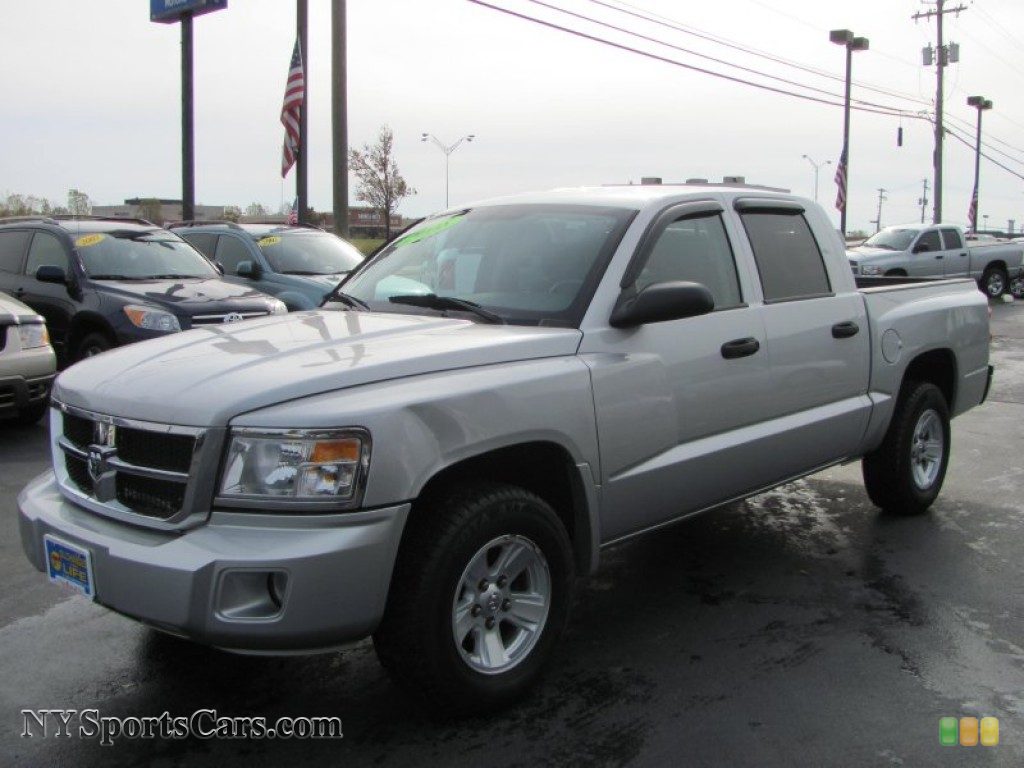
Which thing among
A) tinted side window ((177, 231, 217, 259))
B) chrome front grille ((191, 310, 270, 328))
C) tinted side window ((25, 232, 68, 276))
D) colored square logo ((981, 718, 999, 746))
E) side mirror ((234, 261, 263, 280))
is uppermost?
tinted side window ((177, 231, 217, 259))

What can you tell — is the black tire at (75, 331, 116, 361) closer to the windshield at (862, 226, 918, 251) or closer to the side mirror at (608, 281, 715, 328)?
the side mirror at (608, 281, 715, 328)

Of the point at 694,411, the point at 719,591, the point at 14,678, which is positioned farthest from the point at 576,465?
the point at 14,678

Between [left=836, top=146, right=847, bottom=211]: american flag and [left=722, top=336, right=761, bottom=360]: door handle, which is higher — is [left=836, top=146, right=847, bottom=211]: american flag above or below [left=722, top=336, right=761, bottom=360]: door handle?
above

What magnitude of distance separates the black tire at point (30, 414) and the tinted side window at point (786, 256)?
6.05 m

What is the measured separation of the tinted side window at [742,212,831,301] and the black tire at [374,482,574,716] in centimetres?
201

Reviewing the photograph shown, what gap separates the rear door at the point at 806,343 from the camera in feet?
15.3

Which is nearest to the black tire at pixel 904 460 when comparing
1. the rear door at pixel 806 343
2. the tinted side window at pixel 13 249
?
the rear door at pixel 806 343

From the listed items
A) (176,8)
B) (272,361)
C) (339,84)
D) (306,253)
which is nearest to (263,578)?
(272,361)

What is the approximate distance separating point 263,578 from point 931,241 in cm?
2299

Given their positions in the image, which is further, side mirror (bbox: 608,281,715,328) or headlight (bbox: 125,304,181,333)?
headlight (bbox: 125,304,181,333)

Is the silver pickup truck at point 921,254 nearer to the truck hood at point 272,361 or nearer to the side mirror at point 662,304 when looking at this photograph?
the side mirror at point 662,304

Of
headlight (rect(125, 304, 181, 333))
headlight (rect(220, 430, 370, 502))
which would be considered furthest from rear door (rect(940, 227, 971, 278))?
headlight (rect(220, 430, 370, 502))

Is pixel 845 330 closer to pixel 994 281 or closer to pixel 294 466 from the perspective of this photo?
pixel 294 466

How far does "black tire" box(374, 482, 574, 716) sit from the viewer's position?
308cm
